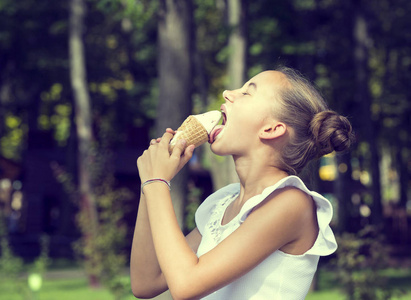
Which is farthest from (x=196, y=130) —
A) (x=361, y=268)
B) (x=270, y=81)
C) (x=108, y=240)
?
(x=108, y=240)

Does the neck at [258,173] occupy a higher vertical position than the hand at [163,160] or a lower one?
lower

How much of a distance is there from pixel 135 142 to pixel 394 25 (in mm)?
11457

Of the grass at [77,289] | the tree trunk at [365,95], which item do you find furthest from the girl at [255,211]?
the tree trunk at [365,95]

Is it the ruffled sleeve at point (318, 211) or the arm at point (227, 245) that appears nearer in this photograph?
the arm at point (227, 245)

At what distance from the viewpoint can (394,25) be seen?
25.1 meters

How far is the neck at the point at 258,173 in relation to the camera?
2403 millimetres

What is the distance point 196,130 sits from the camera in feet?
8.02

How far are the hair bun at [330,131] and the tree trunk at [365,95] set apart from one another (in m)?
18.8

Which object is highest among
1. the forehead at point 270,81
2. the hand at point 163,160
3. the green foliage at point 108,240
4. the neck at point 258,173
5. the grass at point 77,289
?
the forehead at point 270,81

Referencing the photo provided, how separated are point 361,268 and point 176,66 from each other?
4065mm

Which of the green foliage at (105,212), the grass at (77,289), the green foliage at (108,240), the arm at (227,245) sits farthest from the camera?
the grass at (77,289)

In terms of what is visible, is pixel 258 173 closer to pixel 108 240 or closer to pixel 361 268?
pixel 361 268

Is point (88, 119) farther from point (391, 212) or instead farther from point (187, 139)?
point (391, 212)

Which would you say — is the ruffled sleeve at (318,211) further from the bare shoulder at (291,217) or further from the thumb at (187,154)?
the thumb at (187,154)
